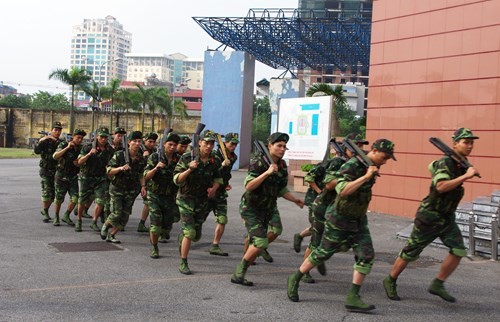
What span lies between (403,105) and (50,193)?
8303mm

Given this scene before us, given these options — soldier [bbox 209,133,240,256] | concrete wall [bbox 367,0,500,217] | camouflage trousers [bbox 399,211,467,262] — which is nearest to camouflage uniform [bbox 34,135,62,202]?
soldier [bbox 209,133,240,256]

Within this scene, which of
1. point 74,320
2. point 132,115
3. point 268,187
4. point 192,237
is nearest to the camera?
point 74,320

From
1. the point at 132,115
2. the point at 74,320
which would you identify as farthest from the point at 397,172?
the point at 132,115

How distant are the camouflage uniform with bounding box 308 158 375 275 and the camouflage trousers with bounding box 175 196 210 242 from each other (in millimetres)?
1817

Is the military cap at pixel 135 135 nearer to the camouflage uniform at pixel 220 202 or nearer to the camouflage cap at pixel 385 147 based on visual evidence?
the camouflage uniform at pixel 220 202

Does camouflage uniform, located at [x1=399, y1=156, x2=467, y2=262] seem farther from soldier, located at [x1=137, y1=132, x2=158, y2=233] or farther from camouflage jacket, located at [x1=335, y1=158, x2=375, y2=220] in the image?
soldier, located at [x1=137, y1=132, x2=158, y2=233]

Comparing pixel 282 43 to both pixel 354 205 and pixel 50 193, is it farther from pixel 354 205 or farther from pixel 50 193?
pixel 354 205

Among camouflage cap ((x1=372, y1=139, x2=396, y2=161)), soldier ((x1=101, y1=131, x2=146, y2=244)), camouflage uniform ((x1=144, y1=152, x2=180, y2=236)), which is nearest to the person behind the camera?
camouflage cap ((x1=372, y1=139, x2=396, y2=161))

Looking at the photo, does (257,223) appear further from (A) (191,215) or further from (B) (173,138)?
(B) (173,138)

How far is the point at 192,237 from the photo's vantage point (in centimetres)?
683

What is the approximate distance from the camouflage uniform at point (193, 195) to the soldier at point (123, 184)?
5.38 feet

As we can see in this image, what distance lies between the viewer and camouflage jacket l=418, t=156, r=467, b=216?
561 centimetres

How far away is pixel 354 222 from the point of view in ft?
18.0

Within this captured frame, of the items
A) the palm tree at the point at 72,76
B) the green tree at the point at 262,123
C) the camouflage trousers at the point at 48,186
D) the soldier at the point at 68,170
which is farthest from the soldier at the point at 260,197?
the green tree at the point at 262,123
